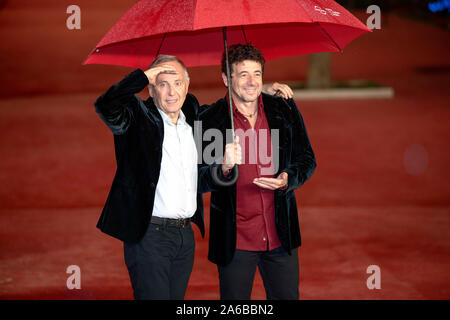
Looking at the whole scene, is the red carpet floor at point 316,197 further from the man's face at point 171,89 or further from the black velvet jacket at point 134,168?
the man's face at point 171,89

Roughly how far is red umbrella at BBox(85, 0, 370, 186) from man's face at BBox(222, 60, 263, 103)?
62 mm

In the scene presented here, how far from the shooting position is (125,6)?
141 feet

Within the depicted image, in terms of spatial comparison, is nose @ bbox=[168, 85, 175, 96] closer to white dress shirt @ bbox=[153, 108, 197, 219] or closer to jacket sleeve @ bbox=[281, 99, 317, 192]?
white dress shirt @ bbox=[153, 108, 197, 219]

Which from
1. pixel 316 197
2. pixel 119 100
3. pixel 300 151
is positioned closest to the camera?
pixel 119 100

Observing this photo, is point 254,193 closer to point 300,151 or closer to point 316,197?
point 300,151

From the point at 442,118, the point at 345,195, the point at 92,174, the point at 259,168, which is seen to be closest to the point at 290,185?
the point at 259,168

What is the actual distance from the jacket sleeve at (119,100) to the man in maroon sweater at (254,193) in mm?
533

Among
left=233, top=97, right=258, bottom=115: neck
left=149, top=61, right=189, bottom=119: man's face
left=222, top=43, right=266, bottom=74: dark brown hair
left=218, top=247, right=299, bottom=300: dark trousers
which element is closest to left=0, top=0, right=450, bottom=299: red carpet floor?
left=218, top=247, right=299, bottom=300: dark trousers

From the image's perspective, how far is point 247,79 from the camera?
3643 mm

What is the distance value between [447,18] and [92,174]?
32312mm

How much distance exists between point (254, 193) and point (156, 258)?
690 millimetres

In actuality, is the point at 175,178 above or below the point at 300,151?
below

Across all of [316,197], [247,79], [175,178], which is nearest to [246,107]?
[247,79]

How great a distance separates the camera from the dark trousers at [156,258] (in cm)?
348
